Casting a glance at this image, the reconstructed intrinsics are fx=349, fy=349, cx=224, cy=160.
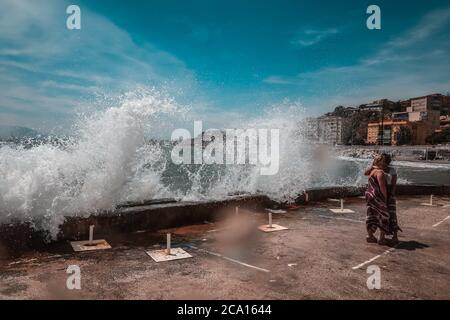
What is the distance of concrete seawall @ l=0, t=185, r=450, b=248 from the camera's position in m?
6.28

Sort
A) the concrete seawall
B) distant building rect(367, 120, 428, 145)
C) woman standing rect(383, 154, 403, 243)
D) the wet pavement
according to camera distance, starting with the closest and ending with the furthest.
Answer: the wet pavement
the concrete seawall
woman standing rect(383, 154, 403, 243)
distant building rect(367, 120, 428, 145)

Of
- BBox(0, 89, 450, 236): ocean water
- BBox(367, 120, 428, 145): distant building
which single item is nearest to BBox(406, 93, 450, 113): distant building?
BBox(367, 120, 428, 145): distant building

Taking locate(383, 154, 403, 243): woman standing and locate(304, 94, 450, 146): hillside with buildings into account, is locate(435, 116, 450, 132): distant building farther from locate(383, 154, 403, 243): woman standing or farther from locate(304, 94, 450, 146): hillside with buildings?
locate(383, 154, 403, 243): woman standing

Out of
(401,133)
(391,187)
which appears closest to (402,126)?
Answer: (401,133)

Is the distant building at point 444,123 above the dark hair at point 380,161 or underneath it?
above

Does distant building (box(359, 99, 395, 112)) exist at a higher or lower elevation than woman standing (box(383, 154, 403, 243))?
higher

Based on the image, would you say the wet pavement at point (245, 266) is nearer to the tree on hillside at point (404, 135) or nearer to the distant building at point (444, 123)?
the tree on hillside at point (404, 135)

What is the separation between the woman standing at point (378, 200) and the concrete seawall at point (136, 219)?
13.1 ft

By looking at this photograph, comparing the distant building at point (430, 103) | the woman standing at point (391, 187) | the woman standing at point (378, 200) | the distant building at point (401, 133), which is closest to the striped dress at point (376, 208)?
the woman standing at point (378, 200)

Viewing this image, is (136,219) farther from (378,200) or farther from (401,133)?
(401,133)

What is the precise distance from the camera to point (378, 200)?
680 cm

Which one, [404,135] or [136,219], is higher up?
[404,135]

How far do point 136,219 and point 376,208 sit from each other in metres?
5.09

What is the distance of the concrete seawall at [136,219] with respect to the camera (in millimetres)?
6281
